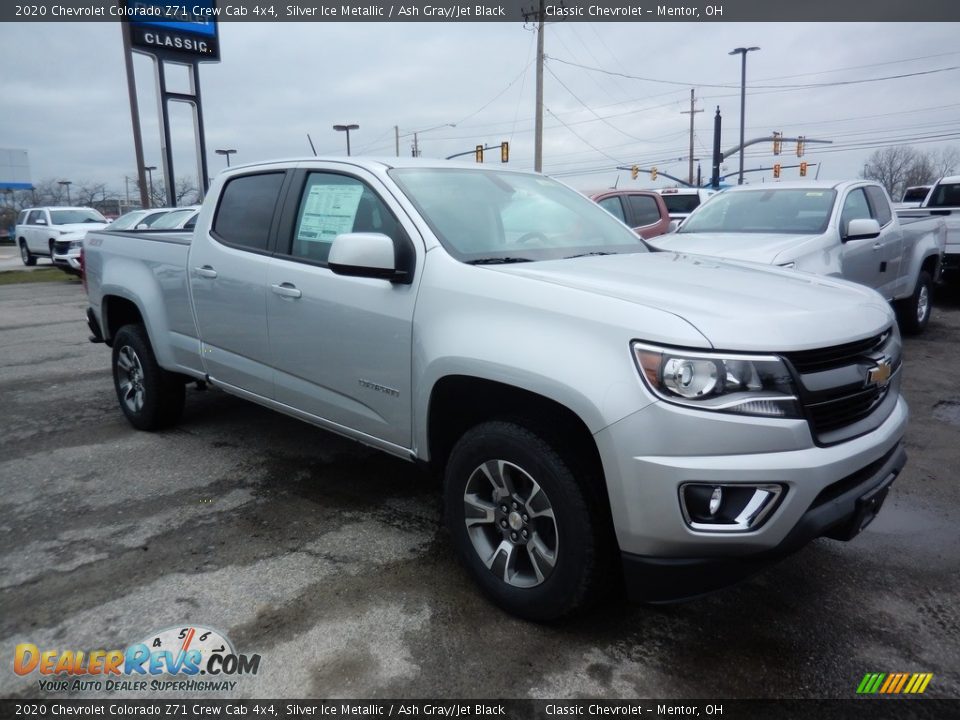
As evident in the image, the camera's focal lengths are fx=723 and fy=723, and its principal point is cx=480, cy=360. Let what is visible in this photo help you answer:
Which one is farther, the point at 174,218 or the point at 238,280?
the point at 174,218

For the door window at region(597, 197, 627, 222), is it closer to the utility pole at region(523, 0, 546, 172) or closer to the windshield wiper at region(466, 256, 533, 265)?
the windshield wiper at region(466, 256, 533, 265)

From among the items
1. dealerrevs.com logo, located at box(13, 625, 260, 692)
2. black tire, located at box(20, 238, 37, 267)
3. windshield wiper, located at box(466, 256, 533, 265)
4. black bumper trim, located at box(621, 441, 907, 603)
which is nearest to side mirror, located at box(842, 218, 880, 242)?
windshield wiper, located at box(466, 256, 533, 265)

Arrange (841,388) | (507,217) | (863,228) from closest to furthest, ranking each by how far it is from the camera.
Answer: (841,388) → (507,217) → (863,228)

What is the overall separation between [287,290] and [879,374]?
2720mm

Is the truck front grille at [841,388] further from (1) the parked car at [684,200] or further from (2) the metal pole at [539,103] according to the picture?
(2) the metal pole at [539,103]

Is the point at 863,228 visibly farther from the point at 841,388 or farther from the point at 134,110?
the point at 134,110

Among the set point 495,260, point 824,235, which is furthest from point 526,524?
point 824,235

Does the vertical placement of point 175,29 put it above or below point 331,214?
above

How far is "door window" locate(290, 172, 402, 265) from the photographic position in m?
3.51

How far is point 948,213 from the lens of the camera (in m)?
10.8

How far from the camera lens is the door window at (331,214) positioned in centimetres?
351

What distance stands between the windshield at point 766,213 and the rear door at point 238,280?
4.75m

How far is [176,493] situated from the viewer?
13.6 feet

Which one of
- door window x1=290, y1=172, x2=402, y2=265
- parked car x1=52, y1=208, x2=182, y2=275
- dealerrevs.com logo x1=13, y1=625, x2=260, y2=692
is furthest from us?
parked car x1=52, y1=208, x2=182, y2=275
